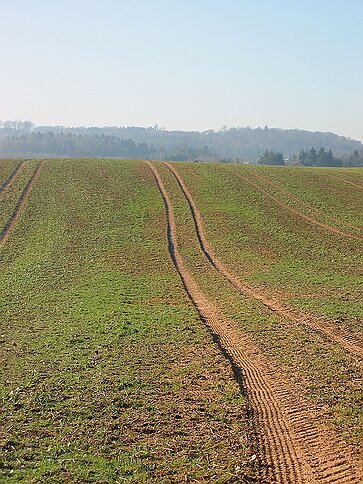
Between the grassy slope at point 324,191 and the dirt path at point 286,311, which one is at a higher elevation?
the grassy slope at point 324,191

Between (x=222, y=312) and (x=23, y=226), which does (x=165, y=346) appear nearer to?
(x=222, y=312)

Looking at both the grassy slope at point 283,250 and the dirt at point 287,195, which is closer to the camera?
the grassy slope at point 283,250

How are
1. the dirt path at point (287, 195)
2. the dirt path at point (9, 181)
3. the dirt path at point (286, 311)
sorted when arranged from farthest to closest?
the dirt path at point (9, 181)
the dirt path at point (287, 195)
the dirt path at point (286, 311)

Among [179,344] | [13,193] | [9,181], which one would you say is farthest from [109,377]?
[9,181]

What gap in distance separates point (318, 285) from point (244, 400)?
606 inches

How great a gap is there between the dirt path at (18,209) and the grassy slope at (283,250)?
1461 cm

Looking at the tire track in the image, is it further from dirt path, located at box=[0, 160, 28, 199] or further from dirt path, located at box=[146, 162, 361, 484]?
dirt path, located at box=[146, 162, 361, 484]

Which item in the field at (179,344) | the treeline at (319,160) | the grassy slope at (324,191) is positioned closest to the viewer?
the field at (179,344)

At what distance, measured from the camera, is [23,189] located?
52.9 metres

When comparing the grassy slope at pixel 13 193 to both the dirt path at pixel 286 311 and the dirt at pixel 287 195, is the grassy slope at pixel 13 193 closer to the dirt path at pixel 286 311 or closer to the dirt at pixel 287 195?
the dirt path at pixel 286 311

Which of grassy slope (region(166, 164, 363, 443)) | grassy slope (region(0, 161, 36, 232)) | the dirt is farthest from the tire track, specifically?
grassy slope (region(0, 161, 36, 232))

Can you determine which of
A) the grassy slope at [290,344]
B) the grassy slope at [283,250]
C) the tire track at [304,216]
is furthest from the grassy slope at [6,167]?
the tire track at [304,216]

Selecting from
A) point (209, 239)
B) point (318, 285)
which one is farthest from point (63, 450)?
point (209, 239)

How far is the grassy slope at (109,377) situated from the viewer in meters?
11.6
